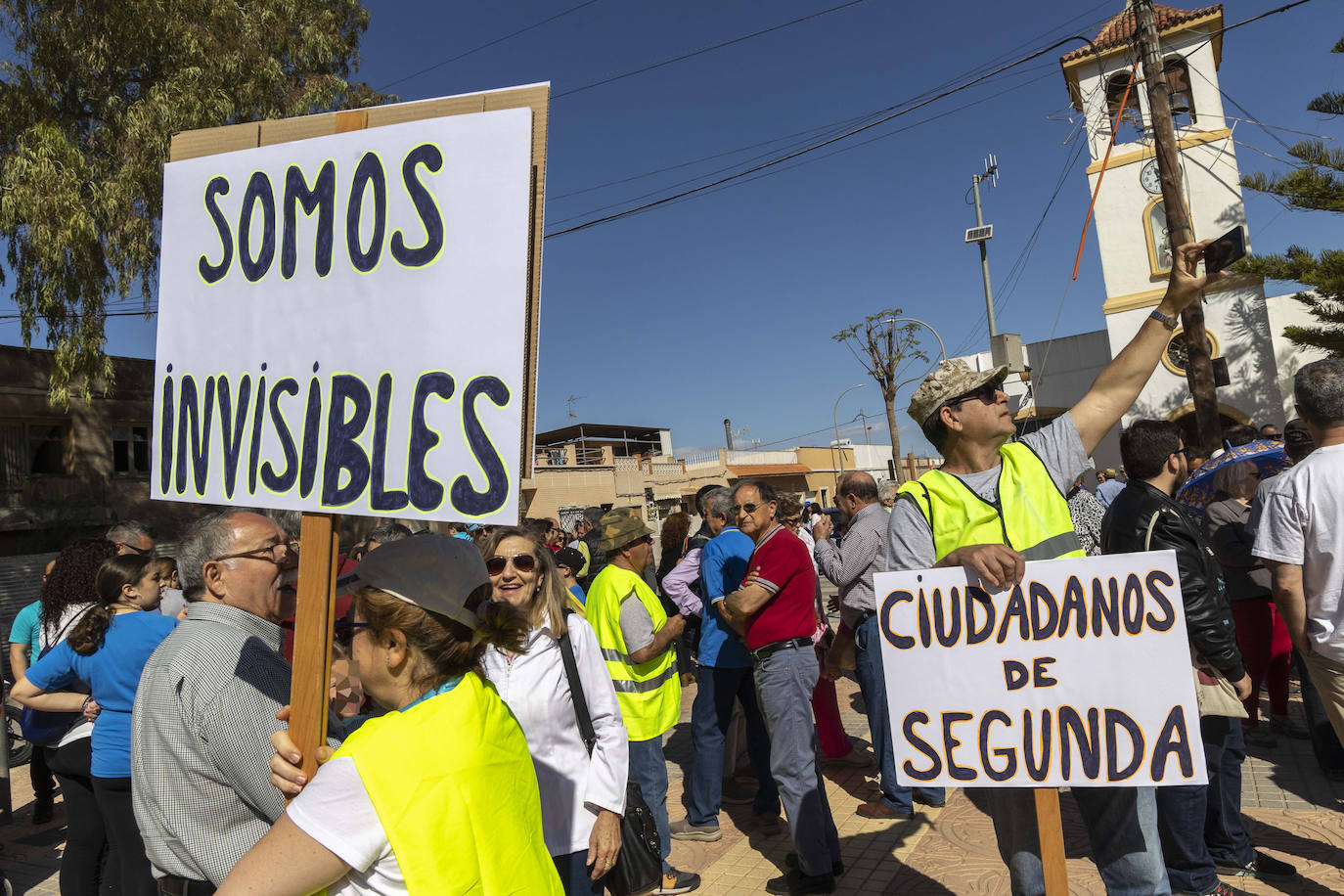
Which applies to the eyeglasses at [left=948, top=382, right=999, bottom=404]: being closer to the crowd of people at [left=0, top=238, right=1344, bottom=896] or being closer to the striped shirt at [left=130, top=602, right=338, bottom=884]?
the crowd of people at [left=0, top=238, right=1344, bottom=896]

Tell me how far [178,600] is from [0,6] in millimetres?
15241

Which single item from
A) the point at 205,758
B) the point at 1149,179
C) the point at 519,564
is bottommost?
the point at 205,758

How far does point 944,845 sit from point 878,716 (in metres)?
0.86

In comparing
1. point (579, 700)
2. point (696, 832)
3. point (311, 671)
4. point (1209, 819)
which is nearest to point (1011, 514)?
point (579, 700)

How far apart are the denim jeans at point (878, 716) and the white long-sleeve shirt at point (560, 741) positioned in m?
2.47

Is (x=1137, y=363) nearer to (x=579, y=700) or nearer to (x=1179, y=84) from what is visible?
(x=579, y=700)

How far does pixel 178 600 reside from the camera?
4.36 m

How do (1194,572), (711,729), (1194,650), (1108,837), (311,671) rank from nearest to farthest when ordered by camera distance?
(311,671), (1108,837), (1194,572), (1194,650), (711,729)

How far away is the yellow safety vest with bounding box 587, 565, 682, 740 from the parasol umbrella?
329 cm

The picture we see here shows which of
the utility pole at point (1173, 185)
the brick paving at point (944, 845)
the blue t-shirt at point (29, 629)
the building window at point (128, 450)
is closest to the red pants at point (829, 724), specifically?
the brick paving at point (944, 845)

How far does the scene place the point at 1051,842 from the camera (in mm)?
2217

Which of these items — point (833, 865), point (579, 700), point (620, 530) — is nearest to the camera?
point (579, 700)

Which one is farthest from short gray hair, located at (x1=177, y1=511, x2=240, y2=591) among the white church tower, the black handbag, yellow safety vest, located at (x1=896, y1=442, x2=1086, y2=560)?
the white church tower

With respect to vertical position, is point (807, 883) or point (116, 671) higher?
point (116, 671)
